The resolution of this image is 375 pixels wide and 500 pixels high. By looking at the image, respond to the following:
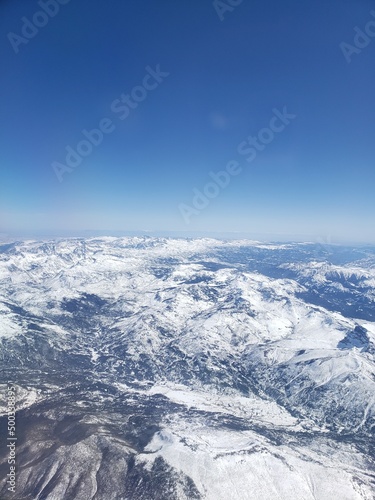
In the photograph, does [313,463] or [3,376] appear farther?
[3,376]

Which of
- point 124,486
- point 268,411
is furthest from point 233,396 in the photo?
point 124,486

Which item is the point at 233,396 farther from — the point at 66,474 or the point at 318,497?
the point at 66,474

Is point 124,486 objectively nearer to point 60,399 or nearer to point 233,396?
point 60,399

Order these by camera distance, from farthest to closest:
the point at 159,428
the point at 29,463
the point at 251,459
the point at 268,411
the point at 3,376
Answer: the point at 3,376
the point at 268,411
the point at 159,428
the point at 251,459
the point at 29,463

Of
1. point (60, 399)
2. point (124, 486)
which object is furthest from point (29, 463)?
point (60, 399)

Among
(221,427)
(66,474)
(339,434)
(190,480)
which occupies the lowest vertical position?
(339,434)

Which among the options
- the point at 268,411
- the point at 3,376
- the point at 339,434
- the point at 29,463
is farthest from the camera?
the point at 3,376

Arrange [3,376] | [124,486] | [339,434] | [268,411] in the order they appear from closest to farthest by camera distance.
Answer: [124,486] < [339,434] < [268,411] < [3,376]

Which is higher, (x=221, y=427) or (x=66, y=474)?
(x=66, y=474)

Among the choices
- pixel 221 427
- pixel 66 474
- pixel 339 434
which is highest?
pixel 66 474
